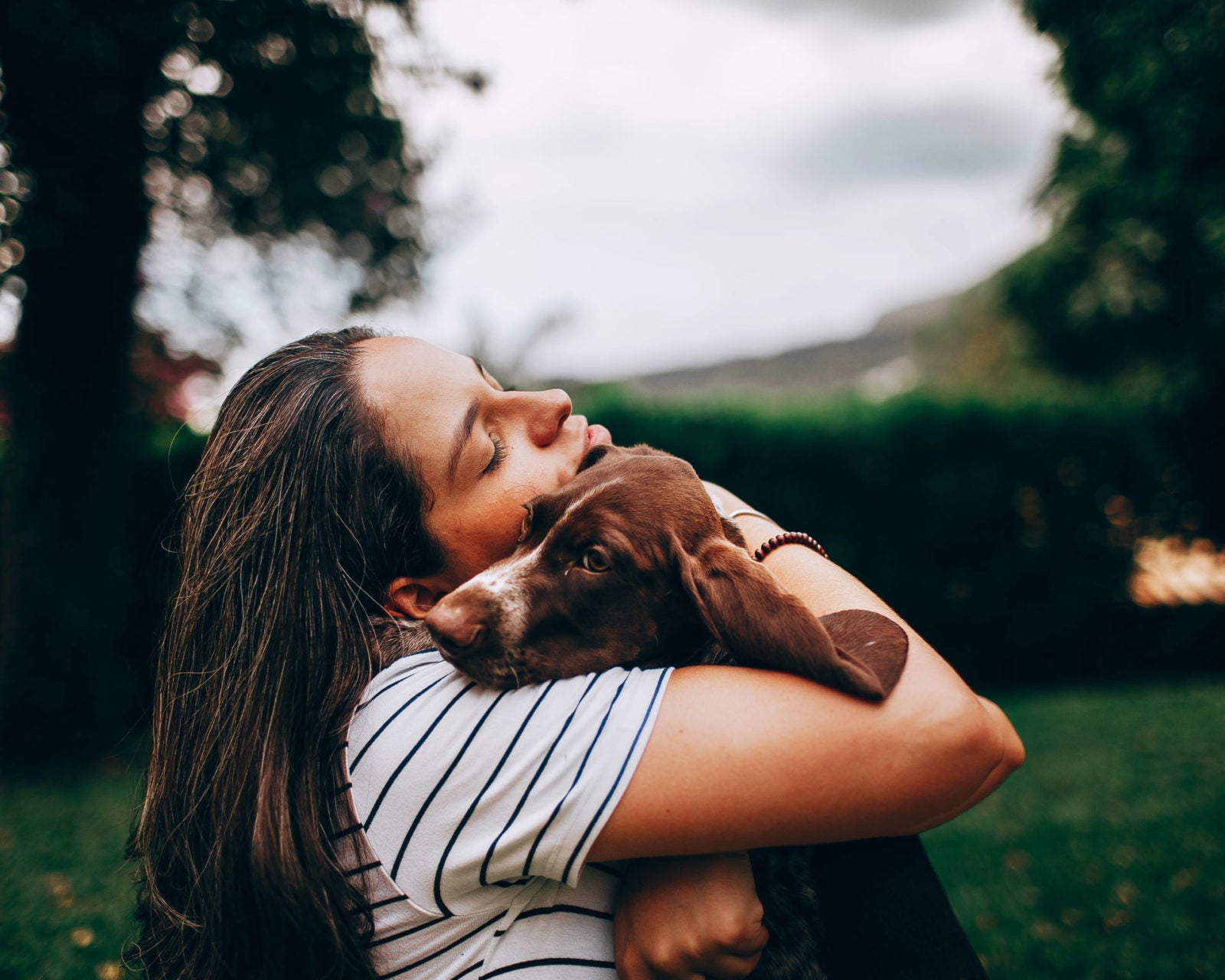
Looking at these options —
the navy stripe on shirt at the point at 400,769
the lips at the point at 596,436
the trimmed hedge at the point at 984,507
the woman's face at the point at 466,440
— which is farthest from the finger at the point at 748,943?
the trimmed hedge at the point at 984,507

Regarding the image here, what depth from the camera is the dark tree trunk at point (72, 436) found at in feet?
21.0

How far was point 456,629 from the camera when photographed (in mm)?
1610

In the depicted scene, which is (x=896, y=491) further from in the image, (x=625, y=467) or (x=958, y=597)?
(x=625, y=467)

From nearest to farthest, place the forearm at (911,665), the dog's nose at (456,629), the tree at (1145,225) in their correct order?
1. the forearm at (911,665)
2. the dog's nose at (456,629)
3. the tree at (1145,225)

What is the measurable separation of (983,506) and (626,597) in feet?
31.2

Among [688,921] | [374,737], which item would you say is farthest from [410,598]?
[688,921]

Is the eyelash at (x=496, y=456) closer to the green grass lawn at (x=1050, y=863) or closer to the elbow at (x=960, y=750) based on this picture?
the elbow at (x=960, y=750)

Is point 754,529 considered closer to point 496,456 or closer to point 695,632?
point 695,632

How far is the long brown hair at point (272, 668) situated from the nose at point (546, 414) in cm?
39

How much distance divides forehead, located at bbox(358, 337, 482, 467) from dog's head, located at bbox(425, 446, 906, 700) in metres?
0.31

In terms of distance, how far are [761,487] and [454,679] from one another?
27.8 feet

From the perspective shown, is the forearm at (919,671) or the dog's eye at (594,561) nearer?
the forearm at (919,671)

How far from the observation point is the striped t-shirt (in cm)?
A: 134

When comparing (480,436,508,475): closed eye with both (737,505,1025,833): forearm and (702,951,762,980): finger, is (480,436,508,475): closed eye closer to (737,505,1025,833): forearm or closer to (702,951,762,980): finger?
(737,505,1025,833): forearm
